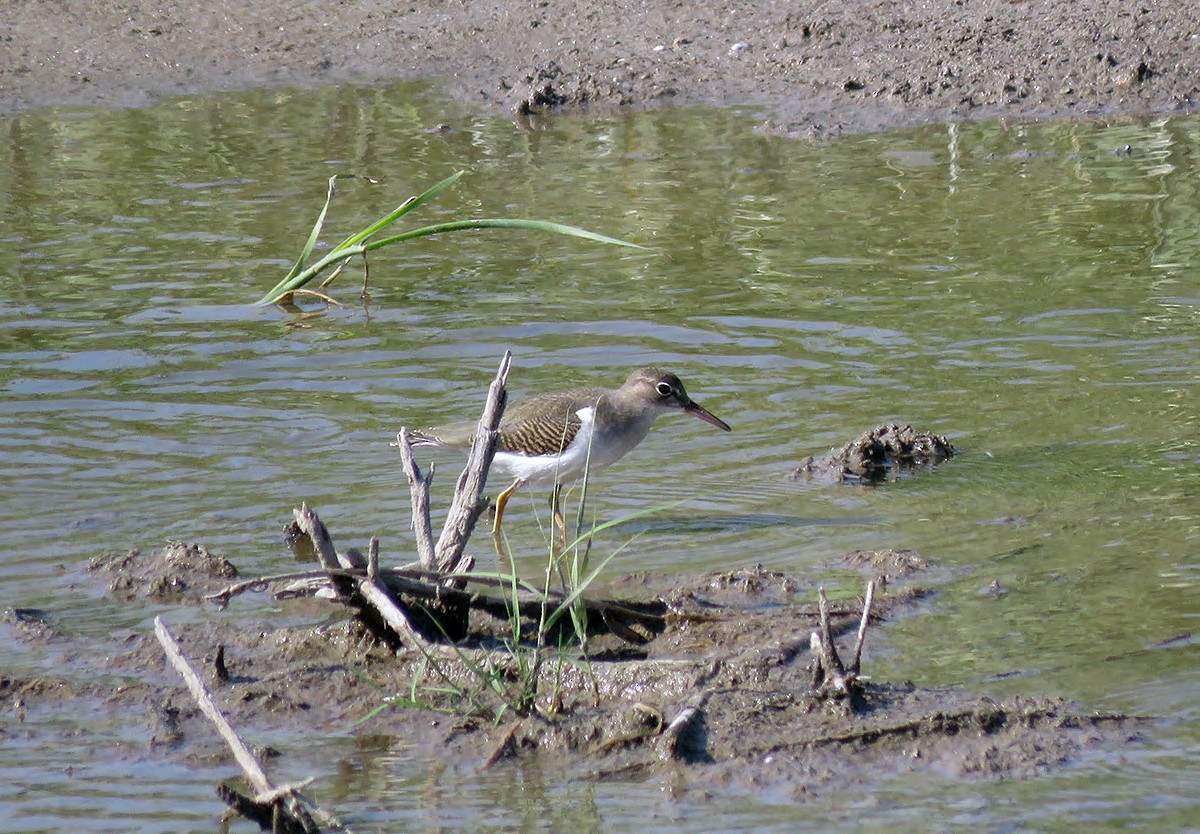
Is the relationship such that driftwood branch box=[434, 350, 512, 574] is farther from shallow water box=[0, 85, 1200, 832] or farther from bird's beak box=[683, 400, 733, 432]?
bird's beak box=[683, 400, 733, 432]

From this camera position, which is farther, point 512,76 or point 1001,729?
point 512,76

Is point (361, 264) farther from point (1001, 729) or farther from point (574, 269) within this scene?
point (1001, 729)

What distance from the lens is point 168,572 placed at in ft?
22.8

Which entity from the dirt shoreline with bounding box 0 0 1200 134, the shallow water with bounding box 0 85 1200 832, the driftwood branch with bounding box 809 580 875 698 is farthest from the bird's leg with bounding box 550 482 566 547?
the dirt shoreline with bounding box 0 0 1200 134

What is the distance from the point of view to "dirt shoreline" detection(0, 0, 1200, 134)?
1456 centimetres

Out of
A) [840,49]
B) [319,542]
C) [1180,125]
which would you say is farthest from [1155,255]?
[319,542]

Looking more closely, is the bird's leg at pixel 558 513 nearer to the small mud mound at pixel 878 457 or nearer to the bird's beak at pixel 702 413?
the bird's beak at pixel 702 413

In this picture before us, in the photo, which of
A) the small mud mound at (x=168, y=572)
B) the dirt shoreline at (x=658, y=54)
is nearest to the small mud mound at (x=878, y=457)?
the small mud mound at (x=168, y=572)

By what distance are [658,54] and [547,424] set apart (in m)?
8.63

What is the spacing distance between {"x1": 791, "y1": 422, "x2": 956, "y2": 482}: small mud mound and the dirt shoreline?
665 centimetres

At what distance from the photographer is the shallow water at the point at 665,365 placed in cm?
536

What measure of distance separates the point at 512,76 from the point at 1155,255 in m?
7.02

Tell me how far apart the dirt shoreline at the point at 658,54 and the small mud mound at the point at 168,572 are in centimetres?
855

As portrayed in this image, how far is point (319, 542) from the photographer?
18.7 feet
